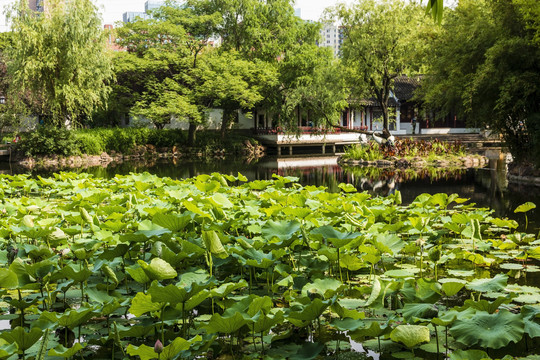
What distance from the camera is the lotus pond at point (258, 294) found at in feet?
7.29

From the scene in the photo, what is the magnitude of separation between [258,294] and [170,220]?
772mm

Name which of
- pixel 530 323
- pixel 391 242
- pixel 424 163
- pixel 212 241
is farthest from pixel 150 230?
pixel 424 163

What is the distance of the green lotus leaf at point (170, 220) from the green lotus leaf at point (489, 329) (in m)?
1.91

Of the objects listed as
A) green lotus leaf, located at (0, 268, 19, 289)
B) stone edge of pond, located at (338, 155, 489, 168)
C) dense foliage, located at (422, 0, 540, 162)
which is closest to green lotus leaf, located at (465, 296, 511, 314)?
green lotus leaf, located at (0, 268, 19, 289)

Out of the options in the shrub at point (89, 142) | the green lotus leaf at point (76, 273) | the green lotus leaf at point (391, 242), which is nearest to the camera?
the green lotus leaf at point (76, 273)

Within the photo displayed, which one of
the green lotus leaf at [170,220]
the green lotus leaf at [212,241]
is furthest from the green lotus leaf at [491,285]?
the green lotus leaf at [170,220]

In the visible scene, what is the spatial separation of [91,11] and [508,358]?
2195cm

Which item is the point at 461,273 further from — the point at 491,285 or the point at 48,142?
the point at 48,142

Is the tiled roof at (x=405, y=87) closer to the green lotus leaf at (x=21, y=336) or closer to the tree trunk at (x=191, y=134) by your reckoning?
the tree trunk at (x=191, y=134)

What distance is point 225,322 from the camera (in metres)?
2.08

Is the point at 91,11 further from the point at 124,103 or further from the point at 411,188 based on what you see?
the point at 411,188

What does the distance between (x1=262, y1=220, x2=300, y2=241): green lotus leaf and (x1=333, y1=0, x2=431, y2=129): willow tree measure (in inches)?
736

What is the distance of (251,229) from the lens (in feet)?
13.1

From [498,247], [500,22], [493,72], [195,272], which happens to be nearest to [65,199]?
[195,272]
